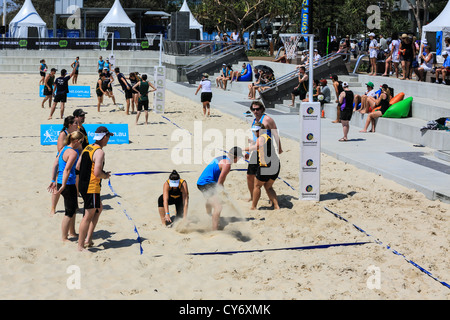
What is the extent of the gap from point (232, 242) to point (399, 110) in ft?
36.4

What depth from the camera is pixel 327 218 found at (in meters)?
9.80

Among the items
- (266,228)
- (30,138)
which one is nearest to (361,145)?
(266,228)

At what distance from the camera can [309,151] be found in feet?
35.3

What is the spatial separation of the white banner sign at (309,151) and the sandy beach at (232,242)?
0.27 metres

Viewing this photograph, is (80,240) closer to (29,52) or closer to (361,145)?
(361,145)

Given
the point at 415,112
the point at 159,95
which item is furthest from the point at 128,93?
the point at 415,112

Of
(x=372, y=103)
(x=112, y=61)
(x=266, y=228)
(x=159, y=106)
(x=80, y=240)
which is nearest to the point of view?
(x=80, y=240)

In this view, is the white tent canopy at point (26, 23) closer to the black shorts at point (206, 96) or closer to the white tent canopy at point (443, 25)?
the black shorts at point (206, 96)

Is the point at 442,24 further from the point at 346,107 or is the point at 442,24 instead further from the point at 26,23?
the point at 26,23

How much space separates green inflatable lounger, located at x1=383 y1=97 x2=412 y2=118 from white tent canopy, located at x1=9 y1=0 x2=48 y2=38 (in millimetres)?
39156

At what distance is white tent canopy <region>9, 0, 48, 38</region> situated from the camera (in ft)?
167

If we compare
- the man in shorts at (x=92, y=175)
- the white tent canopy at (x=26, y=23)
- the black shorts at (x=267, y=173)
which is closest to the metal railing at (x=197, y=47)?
the white tent canopy at (x=26, y=23)

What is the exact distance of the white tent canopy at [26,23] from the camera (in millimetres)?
50906
